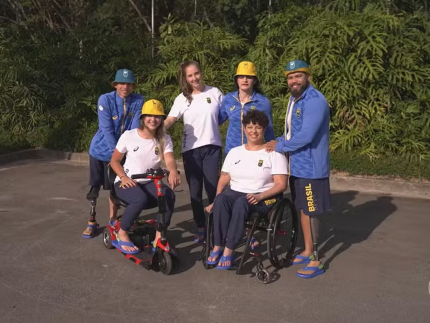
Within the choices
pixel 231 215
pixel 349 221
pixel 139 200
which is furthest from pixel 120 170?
pixel 349 221

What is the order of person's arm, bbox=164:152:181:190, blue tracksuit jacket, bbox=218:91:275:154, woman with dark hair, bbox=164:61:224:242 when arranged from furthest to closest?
woman with dark hair, bbox=164:61:224:242, blue tracksuit jacket, bbox=218:91:275:154, person's arm, bbox=164:152:181:190

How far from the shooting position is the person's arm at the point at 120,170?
457 centimetres

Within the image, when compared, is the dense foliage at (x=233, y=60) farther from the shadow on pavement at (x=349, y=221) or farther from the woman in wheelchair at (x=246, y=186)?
the woman in wheelchair at (x=246, y=186)

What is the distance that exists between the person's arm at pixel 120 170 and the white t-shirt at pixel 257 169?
917mm

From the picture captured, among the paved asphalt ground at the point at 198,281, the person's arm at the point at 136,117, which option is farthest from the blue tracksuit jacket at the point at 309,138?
the person's arm at the point at 136,117

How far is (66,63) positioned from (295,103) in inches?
380

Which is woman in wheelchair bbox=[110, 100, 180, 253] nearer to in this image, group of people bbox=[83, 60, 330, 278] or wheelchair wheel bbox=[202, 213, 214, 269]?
group of people bbox=[83, 60, 330, 278]

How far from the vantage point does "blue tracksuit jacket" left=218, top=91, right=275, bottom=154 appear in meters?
4.79

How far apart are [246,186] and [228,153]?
392mm

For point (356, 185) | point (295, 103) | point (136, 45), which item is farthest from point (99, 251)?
point (136, 45)

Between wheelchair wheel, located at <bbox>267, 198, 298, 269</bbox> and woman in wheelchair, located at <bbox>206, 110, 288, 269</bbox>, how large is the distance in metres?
0.13

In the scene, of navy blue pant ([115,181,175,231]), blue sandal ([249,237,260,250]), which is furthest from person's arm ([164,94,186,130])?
blue sandal ([249,237,260,250])

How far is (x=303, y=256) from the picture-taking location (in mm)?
4637

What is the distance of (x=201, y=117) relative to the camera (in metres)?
4.93
